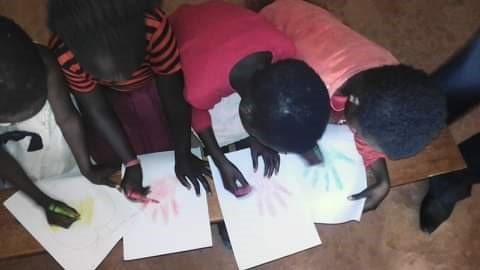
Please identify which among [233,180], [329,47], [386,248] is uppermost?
[329,47]

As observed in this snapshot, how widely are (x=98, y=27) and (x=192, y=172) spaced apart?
0.32 m

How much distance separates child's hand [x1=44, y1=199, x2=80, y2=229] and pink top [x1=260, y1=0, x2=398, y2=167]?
18.4 inches

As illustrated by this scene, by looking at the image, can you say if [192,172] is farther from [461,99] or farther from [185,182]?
[461,99]

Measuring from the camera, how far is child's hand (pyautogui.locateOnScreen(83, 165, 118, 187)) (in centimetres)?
97

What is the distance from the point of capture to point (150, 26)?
0.82 meters

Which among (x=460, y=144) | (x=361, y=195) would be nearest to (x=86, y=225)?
(x=361, y=195)

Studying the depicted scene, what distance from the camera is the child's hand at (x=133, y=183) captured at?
0.95 m

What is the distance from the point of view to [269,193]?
3.14ft

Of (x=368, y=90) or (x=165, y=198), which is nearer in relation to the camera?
(x=368, y=90)

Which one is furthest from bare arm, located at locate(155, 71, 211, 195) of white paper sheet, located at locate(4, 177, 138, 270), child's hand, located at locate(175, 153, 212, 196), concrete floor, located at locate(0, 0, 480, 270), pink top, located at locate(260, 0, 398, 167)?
concrete floor, located at locate(0, 0, 480, 270)

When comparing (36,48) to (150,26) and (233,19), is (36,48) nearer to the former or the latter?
(150,26)

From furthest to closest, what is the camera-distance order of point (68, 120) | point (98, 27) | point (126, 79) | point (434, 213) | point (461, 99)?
point (434, 213) < point (461, 99) < point (68, 120) < point (126, 79) < point (98, 27)

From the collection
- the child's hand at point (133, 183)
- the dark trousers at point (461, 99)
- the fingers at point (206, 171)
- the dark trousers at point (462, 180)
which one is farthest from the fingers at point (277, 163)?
the dark trousers at point (462, 180)

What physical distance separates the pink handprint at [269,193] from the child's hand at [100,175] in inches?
9.6
